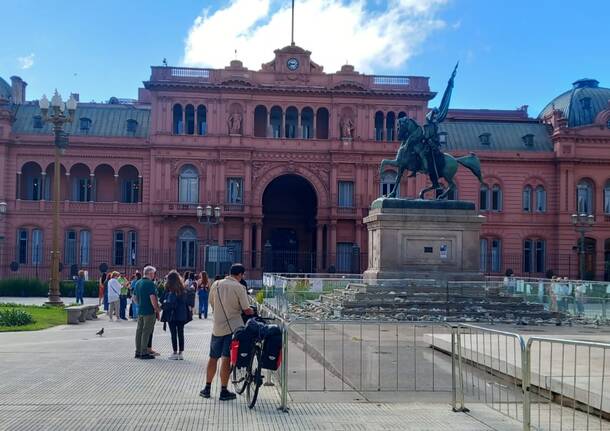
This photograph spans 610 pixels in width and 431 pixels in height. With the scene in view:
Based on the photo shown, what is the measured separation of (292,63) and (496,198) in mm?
19738

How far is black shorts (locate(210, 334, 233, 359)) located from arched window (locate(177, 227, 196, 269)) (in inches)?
1733

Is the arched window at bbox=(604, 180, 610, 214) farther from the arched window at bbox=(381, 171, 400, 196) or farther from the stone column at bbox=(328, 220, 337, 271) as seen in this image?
the stone column at bbox=(328, 220, 337, 271)

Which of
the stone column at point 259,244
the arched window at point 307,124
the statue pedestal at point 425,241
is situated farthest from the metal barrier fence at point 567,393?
the arched window at point 307,124

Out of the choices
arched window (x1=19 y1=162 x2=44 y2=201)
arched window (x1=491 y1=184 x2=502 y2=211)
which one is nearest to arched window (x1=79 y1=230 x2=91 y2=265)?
arched window (x1=19 y1=162 x2=44 y2=201)

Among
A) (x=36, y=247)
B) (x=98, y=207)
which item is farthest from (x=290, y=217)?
(x=36, y=247)

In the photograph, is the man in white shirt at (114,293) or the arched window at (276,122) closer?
the man in white shirt at (114,293)

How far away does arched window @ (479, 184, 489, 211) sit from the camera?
57.8m

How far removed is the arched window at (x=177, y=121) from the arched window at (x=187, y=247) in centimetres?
751

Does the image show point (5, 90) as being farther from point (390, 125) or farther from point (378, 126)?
point (390, 125)

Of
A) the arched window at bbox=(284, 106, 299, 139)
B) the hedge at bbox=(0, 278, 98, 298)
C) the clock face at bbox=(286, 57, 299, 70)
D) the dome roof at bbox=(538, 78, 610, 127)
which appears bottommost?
the hedge at bbox=(0, 278, 98, 298)

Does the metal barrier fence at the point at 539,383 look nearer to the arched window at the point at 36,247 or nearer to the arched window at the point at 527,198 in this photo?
the arched window at the point at 36,247

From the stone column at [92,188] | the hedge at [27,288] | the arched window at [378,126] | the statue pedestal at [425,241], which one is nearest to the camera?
the statue pedestal at [425,241]

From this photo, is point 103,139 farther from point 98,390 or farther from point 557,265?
point 98,390

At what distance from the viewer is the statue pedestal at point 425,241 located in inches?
981
